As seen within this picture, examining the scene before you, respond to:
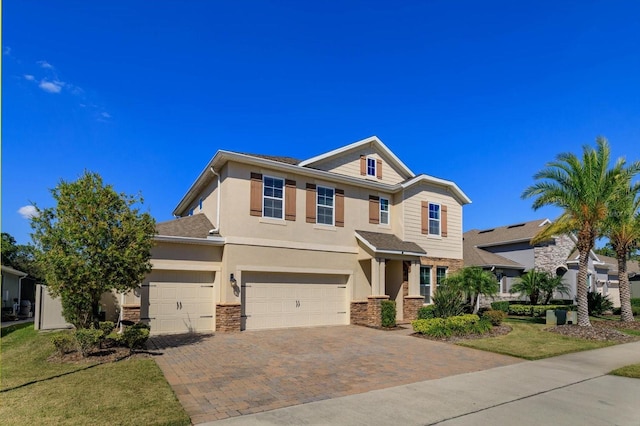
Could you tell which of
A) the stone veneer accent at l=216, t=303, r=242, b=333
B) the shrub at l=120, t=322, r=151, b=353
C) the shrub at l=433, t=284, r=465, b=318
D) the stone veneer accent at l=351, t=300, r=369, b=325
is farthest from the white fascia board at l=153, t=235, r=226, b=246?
the shrub at l=433, t=284, r=465, b=318

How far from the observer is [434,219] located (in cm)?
2194

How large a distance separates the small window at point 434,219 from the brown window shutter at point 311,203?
6.95m

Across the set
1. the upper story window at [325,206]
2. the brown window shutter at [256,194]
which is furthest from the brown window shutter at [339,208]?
the brown window shutter at [256,194]

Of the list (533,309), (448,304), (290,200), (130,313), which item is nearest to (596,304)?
(533,309)

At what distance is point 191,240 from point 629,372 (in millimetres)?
13083

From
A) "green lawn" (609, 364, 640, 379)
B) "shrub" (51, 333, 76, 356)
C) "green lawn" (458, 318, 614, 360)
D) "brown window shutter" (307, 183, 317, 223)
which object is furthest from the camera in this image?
"brown window shutter" (307, 183, 317, 223)

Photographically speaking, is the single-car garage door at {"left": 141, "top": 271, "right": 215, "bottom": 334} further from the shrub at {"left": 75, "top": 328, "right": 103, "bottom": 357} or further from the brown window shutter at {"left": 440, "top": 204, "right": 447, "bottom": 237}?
the brown window shutter at {"left": 440, "top": 204, "right": 447, "bottom": 237}

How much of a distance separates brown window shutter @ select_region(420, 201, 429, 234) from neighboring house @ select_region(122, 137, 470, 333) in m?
0.08

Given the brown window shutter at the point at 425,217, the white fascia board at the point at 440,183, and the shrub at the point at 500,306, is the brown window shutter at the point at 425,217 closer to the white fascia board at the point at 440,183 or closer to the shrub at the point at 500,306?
the white fascia board at the point at 440,183

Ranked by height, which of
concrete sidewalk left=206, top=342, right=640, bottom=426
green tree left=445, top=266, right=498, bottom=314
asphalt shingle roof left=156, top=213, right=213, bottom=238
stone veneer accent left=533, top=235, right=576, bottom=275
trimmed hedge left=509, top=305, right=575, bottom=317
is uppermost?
asphalt shingle roof left=156, top=213, right=213, bottom=238

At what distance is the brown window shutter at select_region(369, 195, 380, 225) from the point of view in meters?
19.9

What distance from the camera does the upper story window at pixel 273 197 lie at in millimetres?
16812

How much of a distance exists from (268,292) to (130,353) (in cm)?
673

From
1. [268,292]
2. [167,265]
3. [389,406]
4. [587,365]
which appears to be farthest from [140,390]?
[587,365]
